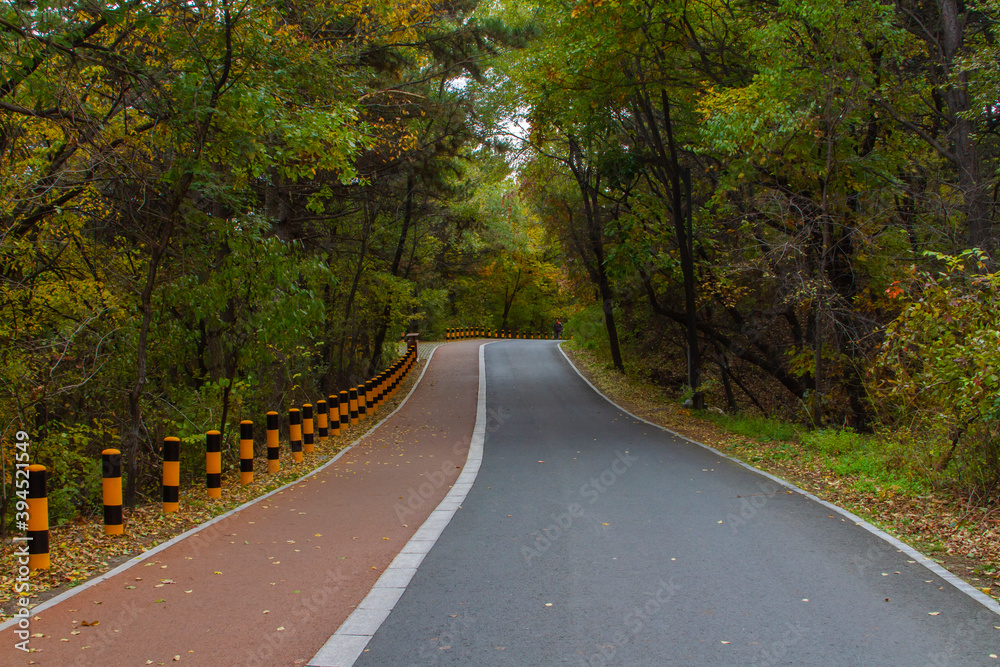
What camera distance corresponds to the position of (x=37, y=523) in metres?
5.79

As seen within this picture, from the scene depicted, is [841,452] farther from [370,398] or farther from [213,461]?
[370,398]

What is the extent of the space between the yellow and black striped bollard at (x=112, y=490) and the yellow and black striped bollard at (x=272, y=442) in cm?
351

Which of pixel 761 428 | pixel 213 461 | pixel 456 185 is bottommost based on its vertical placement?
pixel 761 428

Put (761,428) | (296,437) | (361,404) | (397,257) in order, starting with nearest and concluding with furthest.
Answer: (296,437) < (761,428) < (361,404) < (397,257)

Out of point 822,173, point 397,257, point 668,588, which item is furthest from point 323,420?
point 397,257

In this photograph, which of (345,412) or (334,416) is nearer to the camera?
(334,416)

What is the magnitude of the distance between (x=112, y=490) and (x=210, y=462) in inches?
80.3

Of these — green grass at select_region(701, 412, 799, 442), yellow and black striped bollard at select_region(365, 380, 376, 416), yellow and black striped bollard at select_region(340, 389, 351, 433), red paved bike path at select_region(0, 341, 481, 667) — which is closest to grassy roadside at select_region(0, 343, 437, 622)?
red paved bike path at select_region(0, 341, 481, 667)

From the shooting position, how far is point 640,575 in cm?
559

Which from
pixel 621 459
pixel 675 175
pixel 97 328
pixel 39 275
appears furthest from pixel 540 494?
pixel 675 175

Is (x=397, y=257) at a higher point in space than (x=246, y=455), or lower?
higher

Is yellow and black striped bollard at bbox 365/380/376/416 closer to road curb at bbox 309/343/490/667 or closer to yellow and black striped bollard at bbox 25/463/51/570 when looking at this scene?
road curb at bbox 309/343/490/667

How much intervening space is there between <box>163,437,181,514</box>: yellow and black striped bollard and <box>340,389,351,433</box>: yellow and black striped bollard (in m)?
A: 7.97

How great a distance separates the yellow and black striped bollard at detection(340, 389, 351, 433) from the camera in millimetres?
16266
